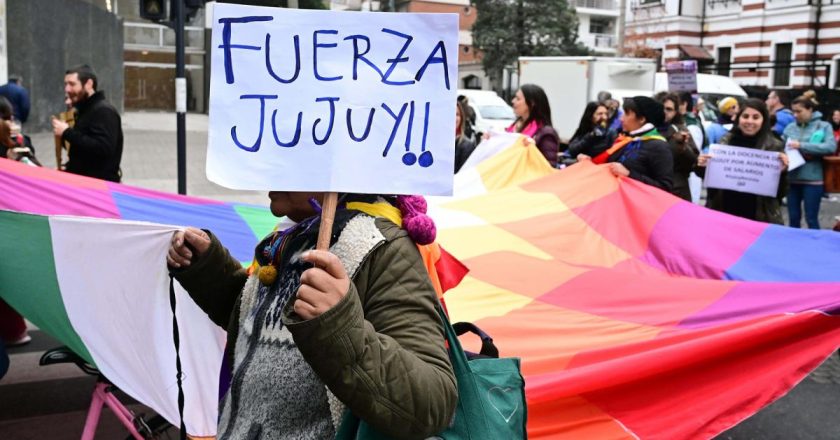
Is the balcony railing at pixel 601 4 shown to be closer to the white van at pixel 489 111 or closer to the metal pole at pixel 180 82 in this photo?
the white van at pixel 489 111

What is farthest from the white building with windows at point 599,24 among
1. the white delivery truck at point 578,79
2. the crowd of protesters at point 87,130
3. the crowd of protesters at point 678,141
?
the crowd of protesters at point 87,130

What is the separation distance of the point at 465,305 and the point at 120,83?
26.1 metres

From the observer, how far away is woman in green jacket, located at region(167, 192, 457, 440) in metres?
1.51

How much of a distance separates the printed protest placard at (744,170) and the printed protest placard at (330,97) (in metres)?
5.43

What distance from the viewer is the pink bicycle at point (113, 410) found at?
3.61 m

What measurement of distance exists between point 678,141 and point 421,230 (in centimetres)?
594

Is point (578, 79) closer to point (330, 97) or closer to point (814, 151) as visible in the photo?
point (814, 151)

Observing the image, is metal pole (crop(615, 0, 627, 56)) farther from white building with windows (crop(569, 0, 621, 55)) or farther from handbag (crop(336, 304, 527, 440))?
handbag (crop(336, 304, 527, 440))

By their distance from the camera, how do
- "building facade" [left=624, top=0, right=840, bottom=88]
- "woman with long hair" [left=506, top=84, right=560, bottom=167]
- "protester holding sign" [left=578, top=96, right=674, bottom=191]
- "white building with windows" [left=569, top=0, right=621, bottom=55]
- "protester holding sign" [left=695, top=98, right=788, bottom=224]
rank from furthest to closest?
"white building with windows" [left=569, top=0, right=621, bottom=55] → "building facade" [left=624, top=0, right=840, bottom=88] → "woman with long hair" [left=506, top=84, right=560, bottom=167] → "protester holding sign" [left=695, top=98, right=788, bottom=224] → "protester holding sign" [left=578, top=96, right=674, bottom=191]

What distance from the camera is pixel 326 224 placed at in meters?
1.68

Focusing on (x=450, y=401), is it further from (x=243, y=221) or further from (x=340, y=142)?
(x=243, y=221)

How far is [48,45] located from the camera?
64.6ft

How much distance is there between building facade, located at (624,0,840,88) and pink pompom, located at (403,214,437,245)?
30379 mm

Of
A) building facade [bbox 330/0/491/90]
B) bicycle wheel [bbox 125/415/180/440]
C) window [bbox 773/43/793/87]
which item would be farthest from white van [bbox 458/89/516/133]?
building facade [bbox 330/0/491/90]
